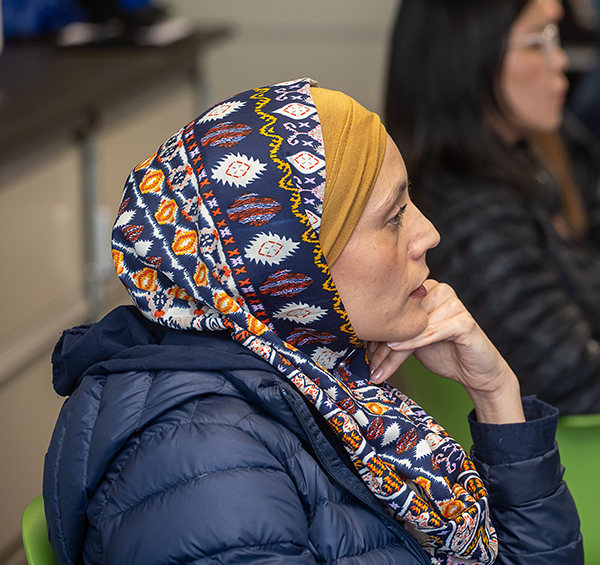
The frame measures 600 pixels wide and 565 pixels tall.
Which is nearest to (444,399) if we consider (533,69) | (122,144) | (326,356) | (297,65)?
(326,356)

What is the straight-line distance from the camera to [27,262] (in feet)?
6.54

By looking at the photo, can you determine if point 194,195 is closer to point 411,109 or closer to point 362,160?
point 362,160

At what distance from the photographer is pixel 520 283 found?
5.44 feet

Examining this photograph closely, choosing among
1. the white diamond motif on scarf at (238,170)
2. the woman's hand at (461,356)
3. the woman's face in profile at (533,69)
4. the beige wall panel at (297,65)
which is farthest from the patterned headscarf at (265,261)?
the beige wall panel at (297,65)

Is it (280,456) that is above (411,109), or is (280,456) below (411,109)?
below

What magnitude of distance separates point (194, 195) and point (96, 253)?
1553mm

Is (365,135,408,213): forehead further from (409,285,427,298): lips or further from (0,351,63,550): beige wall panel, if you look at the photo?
(0,351,63,550): beige wall panel

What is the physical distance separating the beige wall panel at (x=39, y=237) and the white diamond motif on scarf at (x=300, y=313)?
117 centimetres

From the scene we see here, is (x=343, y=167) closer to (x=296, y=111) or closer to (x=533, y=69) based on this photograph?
(x=296, y=111)

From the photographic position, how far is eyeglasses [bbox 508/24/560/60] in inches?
76.3

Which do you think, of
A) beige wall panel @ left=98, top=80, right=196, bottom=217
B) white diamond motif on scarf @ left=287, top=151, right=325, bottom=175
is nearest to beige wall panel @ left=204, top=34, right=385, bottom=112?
beige wall panel @ left=98, top=80, right=196, bottom=217

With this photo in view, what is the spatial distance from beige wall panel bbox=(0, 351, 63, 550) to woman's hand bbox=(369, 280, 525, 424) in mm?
859

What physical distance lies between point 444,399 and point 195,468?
0.74m

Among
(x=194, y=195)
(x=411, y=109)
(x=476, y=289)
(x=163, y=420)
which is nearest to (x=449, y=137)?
(x=411, y=109)
